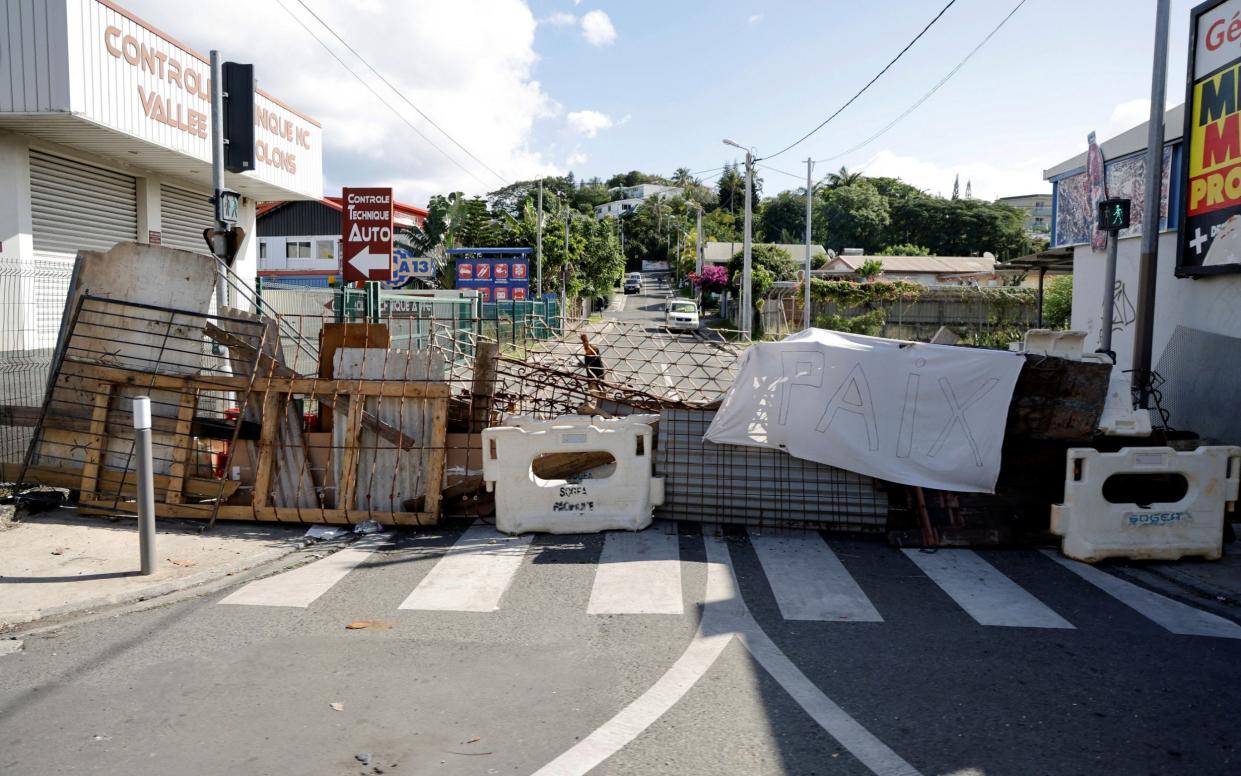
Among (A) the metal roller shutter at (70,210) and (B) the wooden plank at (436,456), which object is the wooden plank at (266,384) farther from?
(A) the metal roller shutter at (70,210)

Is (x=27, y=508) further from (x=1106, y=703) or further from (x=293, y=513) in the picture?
(x=1106, y=703)

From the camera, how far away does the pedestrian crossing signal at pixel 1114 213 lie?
11.9 meters

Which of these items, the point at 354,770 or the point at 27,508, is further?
the point at 27,508

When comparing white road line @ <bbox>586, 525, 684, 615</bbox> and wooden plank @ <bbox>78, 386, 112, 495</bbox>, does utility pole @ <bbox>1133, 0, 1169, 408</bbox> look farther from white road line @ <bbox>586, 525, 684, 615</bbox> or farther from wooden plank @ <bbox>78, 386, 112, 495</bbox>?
wooden plank @ <bbox>78, 386, 112, 495</bbox>

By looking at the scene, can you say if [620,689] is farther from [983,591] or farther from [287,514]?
[287,514]

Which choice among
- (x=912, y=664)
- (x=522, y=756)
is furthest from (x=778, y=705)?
(x=522, y=756)

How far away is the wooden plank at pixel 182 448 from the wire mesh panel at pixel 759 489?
4.61m

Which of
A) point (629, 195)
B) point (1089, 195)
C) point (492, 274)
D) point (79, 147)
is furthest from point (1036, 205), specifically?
point (79, 147)

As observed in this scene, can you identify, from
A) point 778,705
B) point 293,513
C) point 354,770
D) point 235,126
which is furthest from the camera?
point 235,126

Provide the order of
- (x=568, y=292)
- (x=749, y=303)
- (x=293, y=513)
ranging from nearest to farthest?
(x=293, y=513) < (x=749, y=303) < (x=568, y=292)

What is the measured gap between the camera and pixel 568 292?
61219mm

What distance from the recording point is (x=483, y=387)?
9422mm

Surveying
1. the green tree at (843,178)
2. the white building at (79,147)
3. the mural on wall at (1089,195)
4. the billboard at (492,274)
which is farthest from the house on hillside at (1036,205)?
the white building at (79,147)

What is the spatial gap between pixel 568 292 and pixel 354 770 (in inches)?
2273
